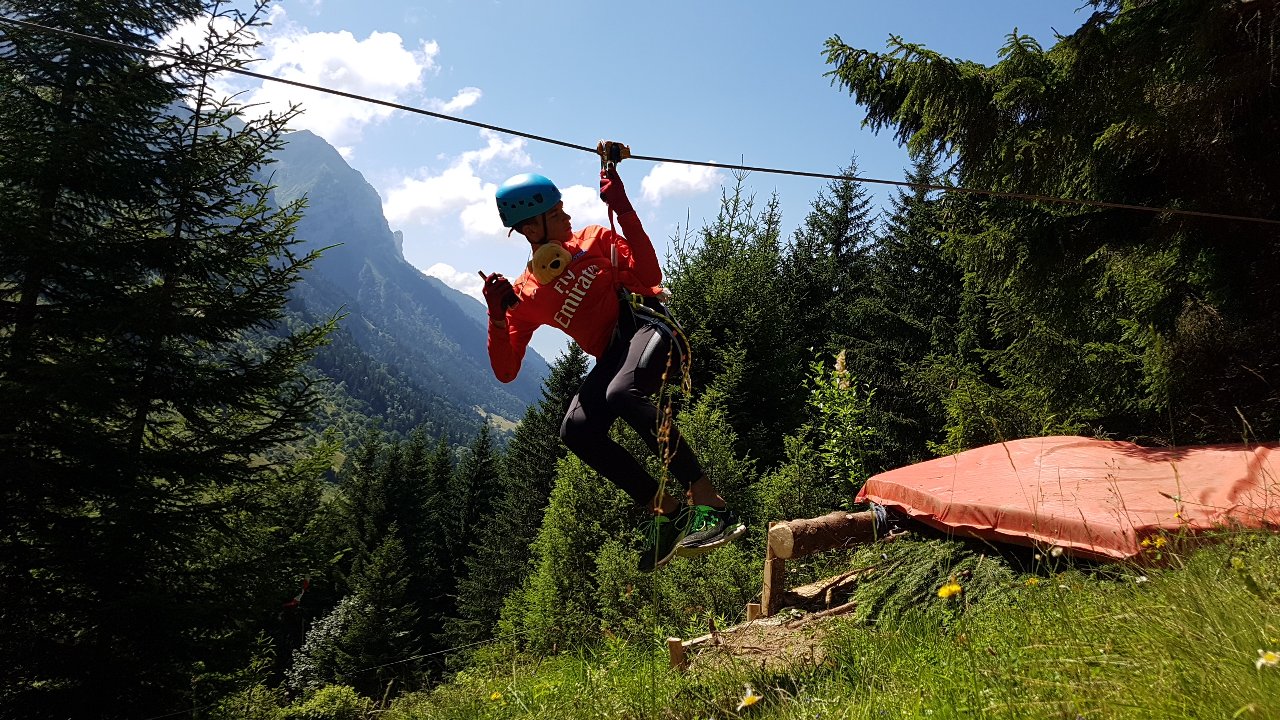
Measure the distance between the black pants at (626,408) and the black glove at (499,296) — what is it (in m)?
0.64

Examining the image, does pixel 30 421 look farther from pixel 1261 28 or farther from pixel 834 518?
pixel 1261 28

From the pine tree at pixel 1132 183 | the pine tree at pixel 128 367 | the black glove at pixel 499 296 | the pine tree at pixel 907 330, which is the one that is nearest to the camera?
the black glove at pixel 499 296

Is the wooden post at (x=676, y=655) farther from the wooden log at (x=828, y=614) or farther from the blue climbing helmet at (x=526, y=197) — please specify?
the blue climbing helmet at (x=526, y=197)

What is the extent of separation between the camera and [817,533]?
237 inches

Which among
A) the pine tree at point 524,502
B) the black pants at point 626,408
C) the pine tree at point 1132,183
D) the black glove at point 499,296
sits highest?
the pine tree at point 1132,183

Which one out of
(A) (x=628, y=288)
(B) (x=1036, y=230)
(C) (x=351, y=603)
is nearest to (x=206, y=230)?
(A) (x=628, y=288)

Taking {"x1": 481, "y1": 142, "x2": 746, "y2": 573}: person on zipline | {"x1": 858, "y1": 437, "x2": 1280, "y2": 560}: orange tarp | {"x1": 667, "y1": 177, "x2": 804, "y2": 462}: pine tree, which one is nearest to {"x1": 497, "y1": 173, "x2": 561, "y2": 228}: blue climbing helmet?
{"x1": 481, "y1": 142, "x2": 746, "y2": 573}: person on zipline

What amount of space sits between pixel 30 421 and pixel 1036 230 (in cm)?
1237

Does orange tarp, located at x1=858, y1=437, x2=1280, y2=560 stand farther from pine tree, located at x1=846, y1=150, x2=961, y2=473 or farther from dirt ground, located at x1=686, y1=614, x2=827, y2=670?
pine tree, located at x1=846, y1=150, x2=961, y2=473

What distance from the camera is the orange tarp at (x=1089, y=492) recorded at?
12.6ft

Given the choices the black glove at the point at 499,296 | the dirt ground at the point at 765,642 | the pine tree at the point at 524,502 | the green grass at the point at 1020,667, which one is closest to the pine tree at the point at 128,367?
the green grass at the point at 1020,667

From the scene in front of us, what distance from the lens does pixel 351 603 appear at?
31031 mm

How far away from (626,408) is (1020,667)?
1975mm

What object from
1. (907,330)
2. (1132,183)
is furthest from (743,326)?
(1132,183)
